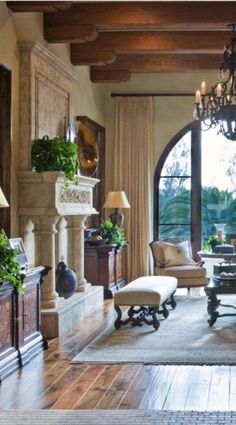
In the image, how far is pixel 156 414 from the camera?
427 centimetres

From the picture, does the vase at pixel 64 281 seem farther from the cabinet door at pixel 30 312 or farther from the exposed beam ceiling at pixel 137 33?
the exposed beam ceiling at pixel 137 33

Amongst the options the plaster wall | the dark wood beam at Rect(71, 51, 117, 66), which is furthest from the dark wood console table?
the dark wood beam at Rect(71, 51, 117, 66)

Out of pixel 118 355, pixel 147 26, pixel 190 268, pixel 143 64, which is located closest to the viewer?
pixel 118 355

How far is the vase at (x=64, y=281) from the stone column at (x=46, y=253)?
0.41 metres

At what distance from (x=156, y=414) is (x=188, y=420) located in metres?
0.25

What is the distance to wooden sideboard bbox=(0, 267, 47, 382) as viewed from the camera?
17.7 feet

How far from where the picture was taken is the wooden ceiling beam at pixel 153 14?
753cm

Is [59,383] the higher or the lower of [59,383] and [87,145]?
the lower

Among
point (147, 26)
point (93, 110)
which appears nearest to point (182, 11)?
point (147, 26)

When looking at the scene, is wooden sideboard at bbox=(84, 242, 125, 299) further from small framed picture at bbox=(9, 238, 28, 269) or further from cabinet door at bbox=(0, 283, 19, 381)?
cabinet door at bbox=(0, 283, 19, 381)

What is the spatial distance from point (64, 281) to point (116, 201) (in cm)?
313

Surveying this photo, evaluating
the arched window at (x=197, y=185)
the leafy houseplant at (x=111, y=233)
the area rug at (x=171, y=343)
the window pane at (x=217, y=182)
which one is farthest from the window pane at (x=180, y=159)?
the area rug at (x=171, y=343)

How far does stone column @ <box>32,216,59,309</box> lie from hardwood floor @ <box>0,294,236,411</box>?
113 cm

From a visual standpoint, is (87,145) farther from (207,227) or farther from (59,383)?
(59,383)
